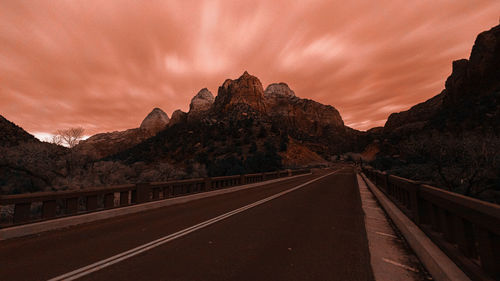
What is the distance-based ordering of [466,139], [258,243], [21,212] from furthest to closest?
[466,139], [21,212], [258,243]

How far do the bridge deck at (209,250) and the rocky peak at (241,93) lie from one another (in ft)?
481

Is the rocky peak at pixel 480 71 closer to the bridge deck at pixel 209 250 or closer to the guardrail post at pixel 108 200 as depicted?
the bridge deck at pixel 209 250

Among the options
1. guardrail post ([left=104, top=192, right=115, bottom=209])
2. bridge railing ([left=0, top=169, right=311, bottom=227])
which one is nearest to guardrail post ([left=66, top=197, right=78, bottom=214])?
bridge railing ([left=0, top=169, right=311, bottom=227])

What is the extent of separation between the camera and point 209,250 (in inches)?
176

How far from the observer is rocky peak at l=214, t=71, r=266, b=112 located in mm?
158250

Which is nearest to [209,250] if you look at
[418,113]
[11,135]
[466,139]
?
[11,135]

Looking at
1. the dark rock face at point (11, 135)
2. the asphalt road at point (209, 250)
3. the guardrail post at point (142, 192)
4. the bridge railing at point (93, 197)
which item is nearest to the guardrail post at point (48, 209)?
the bridge railing at point (93, 197)

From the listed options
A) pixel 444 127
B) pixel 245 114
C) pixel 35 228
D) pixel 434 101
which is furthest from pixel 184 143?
pixel 434 101

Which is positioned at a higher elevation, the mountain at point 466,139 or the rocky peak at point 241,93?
the rocky peak at point 241,93

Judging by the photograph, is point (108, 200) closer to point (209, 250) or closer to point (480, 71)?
point (209, 250)

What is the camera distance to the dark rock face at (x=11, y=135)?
80.1ft

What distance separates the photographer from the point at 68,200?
7.21m

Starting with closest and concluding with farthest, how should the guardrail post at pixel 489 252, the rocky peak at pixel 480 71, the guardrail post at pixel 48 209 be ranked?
the guardrail post at pixel 489 252 < the guardrail post at pixel 48 209 < the rocky peak at pixel 480 71

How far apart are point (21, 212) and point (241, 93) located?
164 metres
